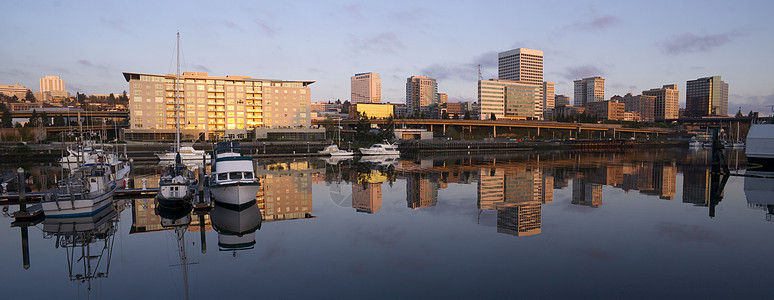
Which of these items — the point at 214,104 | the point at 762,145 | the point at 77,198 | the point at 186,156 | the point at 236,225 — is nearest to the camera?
the point at 236,225

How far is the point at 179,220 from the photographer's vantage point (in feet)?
79.4

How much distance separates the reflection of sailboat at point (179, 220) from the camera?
17798 mm

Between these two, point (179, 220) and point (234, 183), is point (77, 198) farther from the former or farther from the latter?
point (234, 183)

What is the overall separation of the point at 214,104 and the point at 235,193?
102 meters

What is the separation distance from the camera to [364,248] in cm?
1848

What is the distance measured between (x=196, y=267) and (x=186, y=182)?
40.1 ft

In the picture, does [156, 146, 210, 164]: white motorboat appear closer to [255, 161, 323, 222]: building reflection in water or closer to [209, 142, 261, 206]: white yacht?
[255, 161, 323, 222]: building reflection in water

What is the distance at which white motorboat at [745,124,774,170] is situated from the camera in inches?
1908

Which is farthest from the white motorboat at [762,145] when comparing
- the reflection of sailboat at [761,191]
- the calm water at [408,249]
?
the calm water at [408,249]

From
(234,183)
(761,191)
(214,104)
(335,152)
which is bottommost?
(761,191)

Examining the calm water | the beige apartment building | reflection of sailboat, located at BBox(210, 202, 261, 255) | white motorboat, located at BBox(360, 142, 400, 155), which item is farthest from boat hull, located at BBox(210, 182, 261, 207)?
the beige apartment building

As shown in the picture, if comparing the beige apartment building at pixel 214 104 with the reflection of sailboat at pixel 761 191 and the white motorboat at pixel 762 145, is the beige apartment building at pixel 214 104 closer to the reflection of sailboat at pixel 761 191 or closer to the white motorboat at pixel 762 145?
the white motorboat at pixel 762 145

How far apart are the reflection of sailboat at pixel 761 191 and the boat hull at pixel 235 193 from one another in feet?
96.3

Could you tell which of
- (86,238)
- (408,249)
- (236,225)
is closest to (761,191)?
(408,249)
